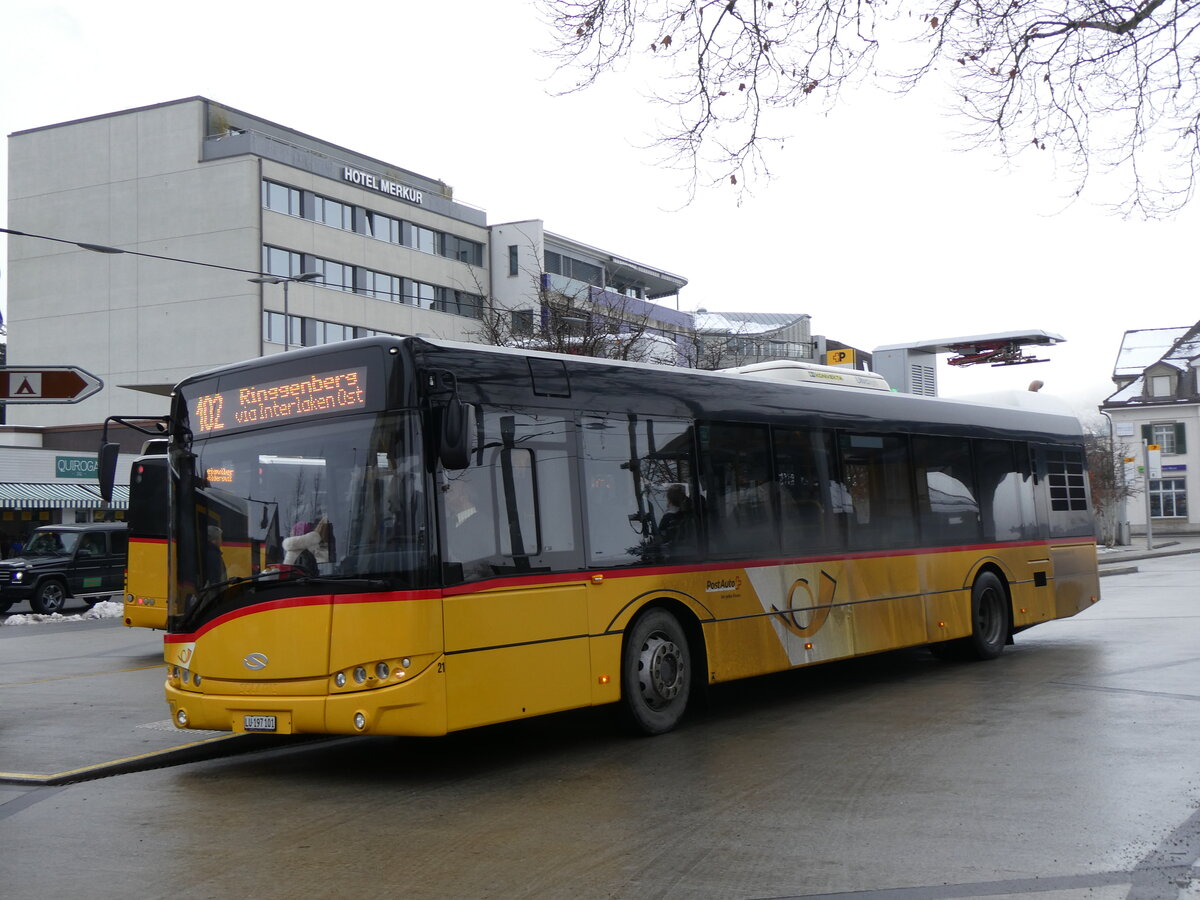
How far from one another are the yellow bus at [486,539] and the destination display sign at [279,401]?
0.7 inches

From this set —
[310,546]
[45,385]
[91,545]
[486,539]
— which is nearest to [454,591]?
[486,539]

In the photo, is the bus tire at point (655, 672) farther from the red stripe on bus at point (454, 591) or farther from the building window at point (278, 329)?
the building window at point (278, 329)

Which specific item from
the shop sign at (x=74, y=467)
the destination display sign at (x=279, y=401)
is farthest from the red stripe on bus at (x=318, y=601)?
the shop sign at (x=74, y=467)

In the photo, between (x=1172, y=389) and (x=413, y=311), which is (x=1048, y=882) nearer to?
(x=413, y=311)

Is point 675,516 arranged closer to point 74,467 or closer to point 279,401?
point 279,401

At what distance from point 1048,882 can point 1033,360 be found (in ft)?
75.4

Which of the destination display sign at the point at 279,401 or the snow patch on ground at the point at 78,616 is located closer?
the destination display sign at the point at 279,401

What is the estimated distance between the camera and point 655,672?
32.1 ft

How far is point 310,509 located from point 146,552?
1127 centimetres

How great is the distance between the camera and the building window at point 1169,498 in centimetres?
7506

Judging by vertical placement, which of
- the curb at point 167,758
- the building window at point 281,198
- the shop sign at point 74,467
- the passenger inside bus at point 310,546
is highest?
the building window at point 281,198

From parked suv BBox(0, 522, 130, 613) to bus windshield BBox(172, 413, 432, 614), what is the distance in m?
20.9

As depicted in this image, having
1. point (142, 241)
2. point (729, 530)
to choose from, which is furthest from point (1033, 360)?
point (142, 241)

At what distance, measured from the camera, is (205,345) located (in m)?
54.4
